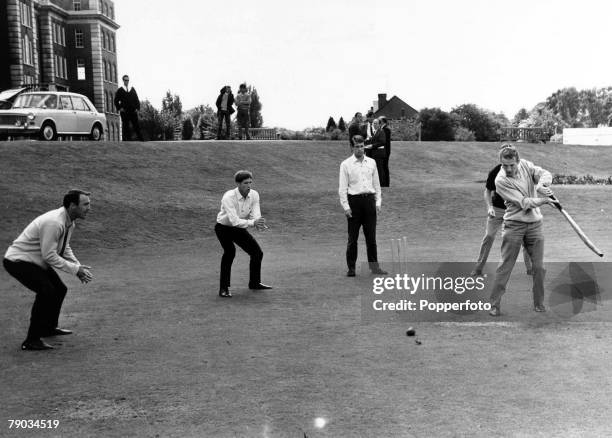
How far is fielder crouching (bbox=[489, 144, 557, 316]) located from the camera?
28.2 feet

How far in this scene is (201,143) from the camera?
29875mm

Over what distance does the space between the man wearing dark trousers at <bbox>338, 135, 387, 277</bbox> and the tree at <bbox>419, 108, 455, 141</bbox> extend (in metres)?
47.2

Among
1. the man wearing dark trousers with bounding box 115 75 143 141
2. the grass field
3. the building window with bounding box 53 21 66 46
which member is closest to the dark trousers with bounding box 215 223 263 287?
the grass field

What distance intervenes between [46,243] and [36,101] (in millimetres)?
21108

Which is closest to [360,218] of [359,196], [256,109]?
[359,196]

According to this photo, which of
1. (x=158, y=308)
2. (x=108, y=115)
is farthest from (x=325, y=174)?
(x=108, y=115)

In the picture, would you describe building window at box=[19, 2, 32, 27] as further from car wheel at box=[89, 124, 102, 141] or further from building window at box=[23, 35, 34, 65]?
car wheel at box=[89, 124, 102, 141]

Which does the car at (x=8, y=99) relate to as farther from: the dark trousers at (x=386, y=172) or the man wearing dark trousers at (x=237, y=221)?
the man wearing dark trousers at (x=237, y=221)

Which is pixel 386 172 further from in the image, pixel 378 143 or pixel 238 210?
pixel 238 210

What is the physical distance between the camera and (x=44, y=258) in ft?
25.4

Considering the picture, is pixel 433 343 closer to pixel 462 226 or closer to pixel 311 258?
pixel 311 258

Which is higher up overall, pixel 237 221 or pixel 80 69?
pixel 80 69

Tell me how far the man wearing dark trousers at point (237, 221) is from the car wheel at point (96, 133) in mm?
19201

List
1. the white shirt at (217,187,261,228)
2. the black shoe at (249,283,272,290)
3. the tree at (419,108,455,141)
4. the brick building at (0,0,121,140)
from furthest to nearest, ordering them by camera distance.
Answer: the brick building at (0,0,121,140), the tree at (419,108,455,141), the black shoe at (249,283,272,290), the white shirt at (217,187,261,228)
